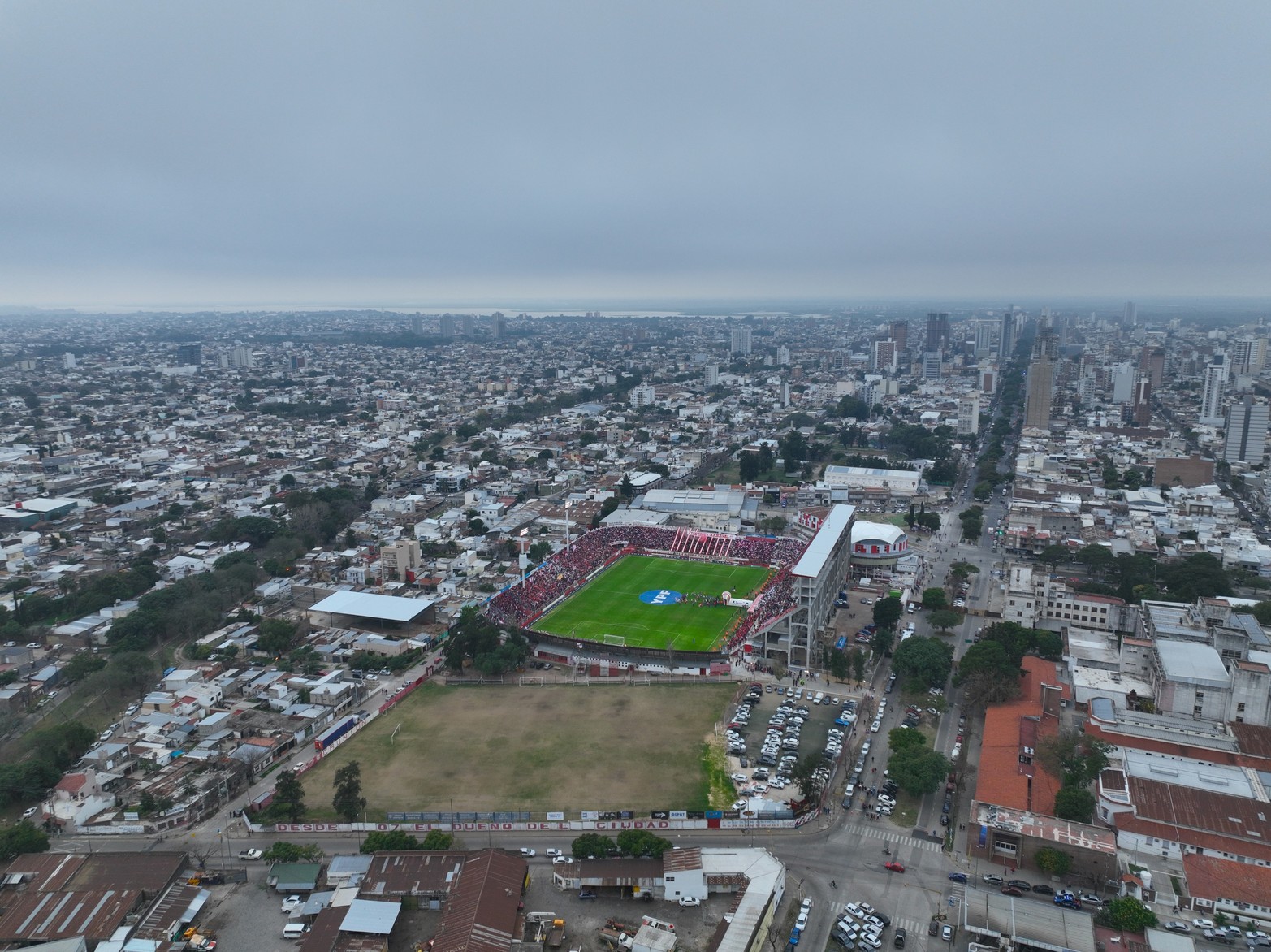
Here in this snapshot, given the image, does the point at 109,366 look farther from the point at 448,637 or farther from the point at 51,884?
the point at 51,884

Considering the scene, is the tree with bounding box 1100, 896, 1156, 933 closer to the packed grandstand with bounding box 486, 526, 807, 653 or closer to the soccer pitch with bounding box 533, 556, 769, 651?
the packed grandstand with bounding box 486, 526, 807, 653

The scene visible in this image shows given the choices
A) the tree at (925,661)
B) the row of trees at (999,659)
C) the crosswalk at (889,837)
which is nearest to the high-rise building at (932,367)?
the row of trees at (999,659)

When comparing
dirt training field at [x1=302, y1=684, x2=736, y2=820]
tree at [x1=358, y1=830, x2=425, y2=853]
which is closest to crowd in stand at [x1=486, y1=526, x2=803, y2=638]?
dirt training field at [x1=302, y1=684, x2=736, y2=820]

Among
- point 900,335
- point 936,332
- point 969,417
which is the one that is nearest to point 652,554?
point 969,417

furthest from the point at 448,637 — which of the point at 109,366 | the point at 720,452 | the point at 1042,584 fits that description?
the point at 109,366

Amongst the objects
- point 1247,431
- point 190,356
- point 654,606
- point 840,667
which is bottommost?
point 654,606

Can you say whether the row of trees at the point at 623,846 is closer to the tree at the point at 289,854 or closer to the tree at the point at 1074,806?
the tree at the point at 289,854

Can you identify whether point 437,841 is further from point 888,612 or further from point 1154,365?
point 1154,365
